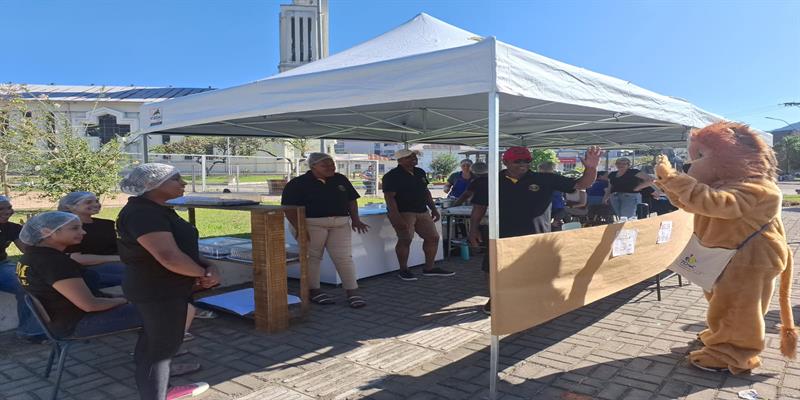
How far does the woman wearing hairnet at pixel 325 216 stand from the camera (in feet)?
16.5

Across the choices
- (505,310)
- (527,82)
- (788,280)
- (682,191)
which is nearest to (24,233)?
(505,310)

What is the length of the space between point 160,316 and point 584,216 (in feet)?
27.9

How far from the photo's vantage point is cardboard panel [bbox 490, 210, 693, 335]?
297cm

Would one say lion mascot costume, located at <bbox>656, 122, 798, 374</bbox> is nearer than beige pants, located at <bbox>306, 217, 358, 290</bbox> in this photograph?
Yes

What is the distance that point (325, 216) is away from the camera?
504cm

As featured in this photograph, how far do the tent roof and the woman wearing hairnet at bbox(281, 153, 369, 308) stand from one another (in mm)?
756

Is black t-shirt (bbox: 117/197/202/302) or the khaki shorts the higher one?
black t-shirt (bbox: 117/197/202/302)

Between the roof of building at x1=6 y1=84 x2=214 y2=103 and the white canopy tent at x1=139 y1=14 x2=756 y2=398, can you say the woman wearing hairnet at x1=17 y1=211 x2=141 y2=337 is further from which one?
the roof of building at x1=6 y1=84 x2=214 y2=103

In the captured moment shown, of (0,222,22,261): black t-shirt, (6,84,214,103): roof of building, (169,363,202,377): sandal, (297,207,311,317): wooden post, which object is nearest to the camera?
(169,363,202,377): sandal

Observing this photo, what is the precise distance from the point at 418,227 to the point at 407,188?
59 centimetres

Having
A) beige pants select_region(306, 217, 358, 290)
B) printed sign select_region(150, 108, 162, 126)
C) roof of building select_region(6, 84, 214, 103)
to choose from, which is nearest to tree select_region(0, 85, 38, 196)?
printed sign select_region(150, 108, 162, 126)

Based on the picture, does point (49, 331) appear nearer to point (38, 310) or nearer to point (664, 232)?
point (38, 310)

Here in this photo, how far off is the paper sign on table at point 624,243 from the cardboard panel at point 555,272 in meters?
0.04

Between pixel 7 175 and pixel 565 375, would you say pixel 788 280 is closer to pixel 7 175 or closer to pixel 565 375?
pixel 565 375
